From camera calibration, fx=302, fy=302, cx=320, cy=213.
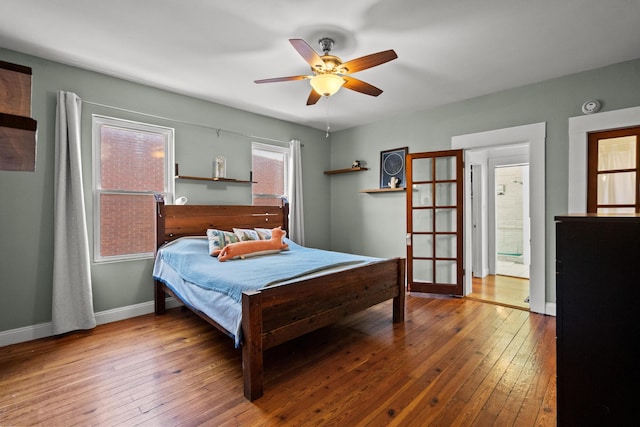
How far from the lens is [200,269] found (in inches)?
105

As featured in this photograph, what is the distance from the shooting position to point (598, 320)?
0.98 metres

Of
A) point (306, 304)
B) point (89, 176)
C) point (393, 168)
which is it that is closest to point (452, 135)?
point (393, 168)

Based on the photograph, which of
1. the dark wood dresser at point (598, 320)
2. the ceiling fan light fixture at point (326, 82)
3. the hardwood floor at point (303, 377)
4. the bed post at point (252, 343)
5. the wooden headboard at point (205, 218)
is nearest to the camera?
the dark wood dresser at point (598, 320)

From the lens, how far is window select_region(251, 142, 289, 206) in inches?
179

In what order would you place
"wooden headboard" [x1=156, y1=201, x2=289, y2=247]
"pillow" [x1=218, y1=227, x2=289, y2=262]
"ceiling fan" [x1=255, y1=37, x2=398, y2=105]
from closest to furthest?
"ceiling fan" [x1=255, y1=37, x2=398, y2=105] → "pillow" [x1=218, y1=227, x2=289, y2=262] → "wooden headboard" [x1=156, y1=201, x2=289, y2=247]

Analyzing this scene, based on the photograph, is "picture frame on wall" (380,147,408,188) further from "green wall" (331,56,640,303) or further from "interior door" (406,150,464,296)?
"interior door" (406,150,464,296)

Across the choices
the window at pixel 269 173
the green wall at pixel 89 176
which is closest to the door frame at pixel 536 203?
the window at pixel 269 173

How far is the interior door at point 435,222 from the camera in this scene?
4020 millimetres

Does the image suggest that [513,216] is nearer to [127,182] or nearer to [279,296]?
[279,296]

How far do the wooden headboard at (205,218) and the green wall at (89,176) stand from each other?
208 mm

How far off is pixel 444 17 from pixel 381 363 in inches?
103

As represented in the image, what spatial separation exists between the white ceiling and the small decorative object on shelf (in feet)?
3.01

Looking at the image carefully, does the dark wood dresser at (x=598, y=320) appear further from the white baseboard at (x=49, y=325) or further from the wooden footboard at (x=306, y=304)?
the white baseboard at (x=49, y=325)

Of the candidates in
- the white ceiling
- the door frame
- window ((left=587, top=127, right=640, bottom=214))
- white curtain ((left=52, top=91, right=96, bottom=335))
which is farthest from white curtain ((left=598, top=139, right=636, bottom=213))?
white curtain ((left=52, top=91, right=96, bottom=335))
